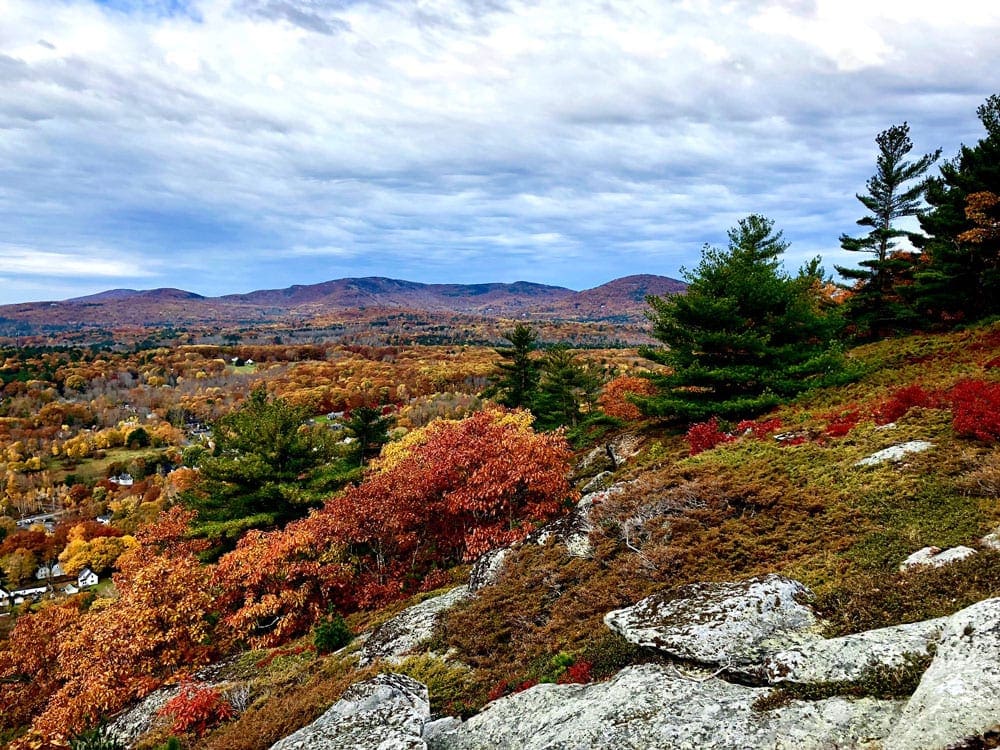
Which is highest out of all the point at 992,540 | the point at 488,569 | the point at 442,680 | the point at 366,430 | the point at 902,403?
the point at 902,403

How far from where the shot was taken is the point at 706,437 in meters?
16.7

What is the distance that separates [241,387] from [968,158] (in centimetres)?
18148

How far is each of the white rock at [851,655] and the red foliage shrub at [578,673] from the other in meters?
2.56

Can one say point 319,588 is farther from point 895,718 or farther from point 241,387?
point 241,387

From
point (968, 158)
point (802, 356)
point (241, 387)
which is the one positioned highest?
point (968, 158)

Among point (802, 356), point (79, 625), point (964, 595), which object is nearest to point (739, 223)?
point (802, 356)

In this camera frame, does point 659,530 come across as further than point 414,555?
No

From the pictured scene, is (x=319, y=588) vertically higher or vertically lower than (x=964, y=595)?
lower

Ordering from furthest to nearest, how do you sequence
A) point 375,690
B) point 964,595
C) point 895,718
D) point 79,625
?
point 79,625 → point 375,690 → point 964,595 → point 895,718

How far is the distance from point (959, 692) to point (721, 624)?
273cm

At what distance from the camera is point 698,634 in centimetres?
663

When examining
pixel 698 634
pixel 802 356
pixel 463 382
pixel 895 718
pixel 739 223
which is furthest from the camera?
pixel 463 382

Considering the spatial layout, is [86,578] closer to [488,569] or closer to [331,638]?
[331,638]

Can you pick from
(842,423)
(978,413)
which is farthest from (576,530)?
(978,413)
